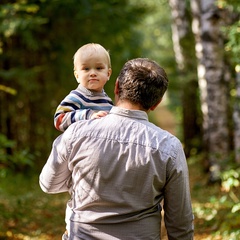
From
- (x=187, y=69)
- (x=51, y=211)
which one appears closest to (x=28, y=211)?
(x=51, y=211)

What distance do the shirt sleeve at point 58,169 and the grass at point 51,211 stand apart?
2819mm

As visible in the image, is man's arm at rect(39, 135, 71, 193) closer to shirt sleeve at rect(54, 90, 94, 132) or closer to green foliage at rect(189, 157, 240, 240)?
shirt sleeve at rect(54, 90, 94, 132)

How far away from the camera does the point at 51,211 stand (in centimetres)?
974

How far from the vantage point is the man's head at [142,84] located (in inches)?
110

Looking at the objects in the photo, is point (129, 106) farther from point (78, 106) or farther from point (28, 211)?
point (28, 211)

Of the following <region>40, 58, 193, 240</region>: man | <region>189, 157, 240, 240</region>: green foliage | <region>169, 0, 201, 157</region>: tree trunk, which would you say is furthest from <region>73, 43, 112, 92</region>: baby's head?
<region>169, 0, 201, 157</region>: tree trunk

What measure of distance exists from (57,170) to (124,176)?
16.2 inches

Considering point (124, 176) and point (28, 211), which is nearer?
point (124, 176)

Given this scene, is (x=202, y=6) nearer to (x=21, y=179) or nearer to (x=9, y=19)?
(x=9, y=19)

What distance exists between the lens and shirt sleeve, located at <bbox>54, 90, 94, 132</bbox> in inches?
126

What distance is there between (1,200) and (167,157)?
7.30 meters

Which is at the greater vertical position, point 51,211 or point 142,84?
point 142,84

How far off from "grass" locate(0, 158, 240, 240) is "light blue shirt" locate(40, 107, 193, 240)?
2.74 metres

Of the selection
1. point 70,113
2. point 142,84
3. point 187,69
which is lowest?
point 187,69
